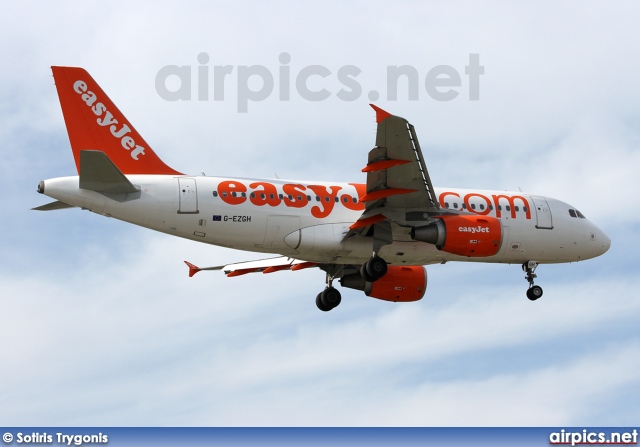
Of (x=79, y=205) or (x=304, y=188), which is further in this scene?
(x=304, y=188)

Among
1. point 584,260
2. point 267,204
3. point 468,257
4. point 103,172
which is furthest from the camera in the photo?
point 584,260

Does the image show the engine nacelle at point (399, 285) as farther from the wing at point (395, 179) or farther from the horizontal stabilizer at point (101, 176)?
the horizontal stabilizer at point (101, 176)

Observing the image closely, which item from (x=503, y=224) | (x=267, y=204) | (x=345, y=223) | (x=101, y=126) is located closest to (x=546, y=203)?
(x=503, y=224)

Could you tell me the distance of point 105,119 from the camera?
1296 inches

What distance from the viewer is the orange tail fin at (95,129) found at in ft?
107

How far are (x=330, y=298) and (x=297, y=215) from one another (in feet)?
18.5

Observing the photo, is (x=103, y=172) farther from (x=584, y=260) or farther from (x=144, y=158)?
(x=584, y=260)

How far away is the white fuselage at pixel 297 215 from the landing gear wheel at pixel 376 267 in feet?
1.57

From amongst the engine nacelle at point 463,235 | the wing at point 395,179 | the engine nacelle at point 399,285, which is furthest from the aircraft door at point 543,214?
the wing at point 395,179

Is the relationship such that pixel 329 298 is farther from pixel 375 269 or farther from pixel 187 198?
pixel 187 198

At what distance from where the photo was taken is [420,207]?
108 ft

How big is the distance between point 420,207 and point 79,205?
1018 cm

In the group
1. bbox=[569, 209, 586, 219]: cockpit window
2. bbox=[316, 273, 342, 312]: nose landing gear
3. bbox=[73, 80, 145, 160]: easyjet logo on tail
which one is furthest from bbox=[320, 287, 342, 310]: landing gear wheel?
bbox=[73, 80, 145, 160]: easyjet logo on tail

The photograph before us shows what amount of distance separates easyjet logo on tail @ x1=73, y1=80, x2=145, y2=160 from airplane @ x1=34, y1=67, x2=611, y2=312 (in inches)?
1.2
